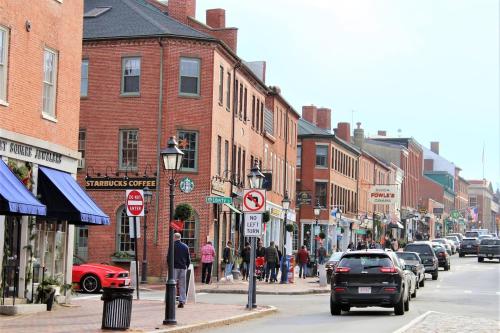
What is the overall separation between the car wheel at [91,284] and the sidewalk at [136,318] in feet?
14.8

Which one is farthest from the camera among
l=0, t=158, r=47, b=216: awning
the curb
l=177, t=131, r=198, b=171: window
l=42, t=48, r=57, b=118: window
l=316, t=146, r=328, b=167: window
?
l=316, t=146, r=328, b=167: window

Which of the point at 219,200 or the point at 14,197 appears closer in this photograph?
the point at 14,197

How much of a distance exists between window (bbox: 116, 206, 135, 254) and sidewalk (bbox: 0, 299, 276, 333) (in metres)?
15.5

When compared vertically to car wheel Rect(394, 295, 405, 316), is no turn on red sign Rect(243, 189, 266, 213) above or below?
above

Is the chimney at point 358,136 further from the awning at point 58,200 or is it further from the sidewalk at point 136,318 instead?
the awning at point 58,200

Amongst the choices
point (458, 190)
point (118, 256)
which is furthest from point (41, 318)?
point (458, 190)

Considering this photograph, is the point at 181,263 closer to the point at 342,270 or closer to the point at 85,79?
the point at 342,270

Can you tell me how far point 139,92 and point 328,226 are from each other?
38714mm

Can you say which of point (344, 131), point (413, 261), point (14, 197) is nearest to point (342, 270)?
point (14, 197)

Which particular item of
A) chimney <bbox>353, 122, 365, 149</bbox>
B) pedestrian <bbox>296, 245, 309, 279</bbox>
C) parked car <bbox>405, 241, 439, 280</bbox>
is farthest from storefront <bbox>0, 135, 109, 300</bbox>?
chimney <bbox>353, 122, 365, 149</bbox>

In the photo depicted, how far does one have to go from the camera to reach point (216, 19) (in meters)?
50.7

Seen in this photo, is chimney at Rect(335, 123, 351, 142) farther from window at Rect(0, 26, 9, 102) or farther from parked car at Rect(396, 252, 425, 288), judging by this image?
window at Rect(0, 26, 9, 102)

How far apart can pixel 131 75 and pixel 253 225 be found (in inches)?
768

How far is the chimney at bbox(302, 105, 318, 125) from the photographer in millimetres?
84312
